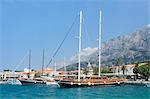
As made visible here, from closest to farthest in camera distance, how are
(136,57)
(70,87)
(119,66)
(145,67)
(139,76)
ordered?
(70,87) < (145,67) < (139,76) < (119,66) < (136,57)

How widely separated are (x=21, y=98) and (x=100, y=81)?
19924mm

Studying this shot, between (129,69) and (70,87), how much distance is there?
55233 mm

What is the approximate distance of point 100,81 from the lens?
157ft

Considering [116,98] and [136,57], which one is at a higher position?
[136,57]

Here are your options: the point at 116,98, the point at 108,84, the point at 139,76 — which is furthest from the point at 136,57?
the point at 116,98

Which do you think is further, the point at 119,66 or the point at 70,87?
the point at 119,66

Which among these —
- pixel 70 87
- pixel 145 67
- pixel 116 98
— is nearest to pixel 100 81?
pixel 70 87

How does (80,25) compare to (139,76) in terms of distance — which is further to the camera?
(139,76)

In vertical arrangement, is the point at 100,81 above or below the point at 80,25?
below

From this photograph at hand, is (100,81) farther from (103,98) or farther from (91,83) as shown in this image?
(103,98)

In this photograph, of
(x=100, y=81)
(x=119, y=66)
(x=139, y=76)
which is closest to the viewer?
(x=100, y=81)

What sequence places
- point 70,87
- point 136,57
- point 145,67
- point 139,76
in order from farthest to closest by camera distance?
point 136,57 → point 139,76 → point 145,67 → point 70,87

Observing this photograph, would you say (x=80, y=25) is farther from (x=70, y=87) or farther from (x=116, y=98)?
(x=116, y=98)

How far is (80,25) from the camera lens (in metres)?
45.3
